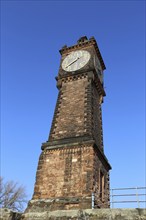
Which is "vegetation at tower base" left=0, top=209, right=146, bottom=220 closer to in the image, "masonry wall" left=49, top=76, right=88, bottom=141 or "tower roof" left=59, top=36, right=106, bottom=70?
"masonry wall" left=49, top=76, right=88, bottom=141

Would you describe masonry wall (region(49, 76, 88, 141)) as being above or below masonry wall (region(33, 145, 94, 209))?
above

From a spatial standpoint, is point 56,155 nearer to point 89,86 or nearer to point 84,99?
point 84,99

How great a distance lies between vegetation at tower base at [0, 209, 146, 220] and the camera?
22.6ft

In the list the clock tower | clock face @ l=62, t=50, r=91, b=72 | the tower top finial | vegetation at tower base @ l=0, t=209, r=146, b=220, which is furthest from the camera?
the tower top finial

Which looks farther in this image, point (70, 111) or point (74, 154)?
point (70, 111)

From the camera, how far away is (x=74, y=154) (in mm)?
13070

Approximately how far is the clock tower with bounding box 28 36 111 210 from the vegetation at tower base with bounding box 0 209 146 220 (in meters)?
1.82

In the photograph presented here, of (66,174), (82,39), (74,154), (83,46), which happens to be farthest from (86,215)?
(82,39)

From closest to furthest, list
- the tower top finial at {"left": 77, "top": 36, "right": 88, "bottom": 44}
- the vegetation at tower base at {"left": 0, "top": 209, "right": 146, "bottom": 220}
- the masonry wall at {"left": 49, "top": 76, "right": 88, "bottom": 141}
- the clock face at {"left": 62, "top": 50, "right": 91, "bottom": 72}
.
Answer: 1. the vegetation at tower base at {"left": 0, "top": 209, "right": 146, "bottom": 220}
2. the masonry wall at {"left": 49, "top": 76, "right": 88, "bottom": 141}
3. the clock face at {"left": 62, "top": 50, "right": 91, "bottom": 72}
4. the tower top finial at {"left": 77, "top": 36, "right": 88, "bottom": 44}

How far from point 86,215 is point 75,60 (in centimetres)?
1491

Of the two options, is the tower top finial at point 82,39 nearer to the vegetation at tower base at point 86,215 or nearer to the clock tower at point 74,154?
the clock tower at point 74,154

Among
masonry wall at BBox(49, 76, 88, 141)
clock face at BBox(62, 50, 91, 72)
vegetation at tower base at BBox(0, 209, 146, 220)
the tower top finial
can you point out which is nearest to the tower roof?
the tower top finial

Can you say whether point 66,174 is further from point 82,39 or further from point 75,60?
point 82,39

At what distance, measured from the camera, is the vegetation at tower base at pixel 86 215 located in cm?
689
